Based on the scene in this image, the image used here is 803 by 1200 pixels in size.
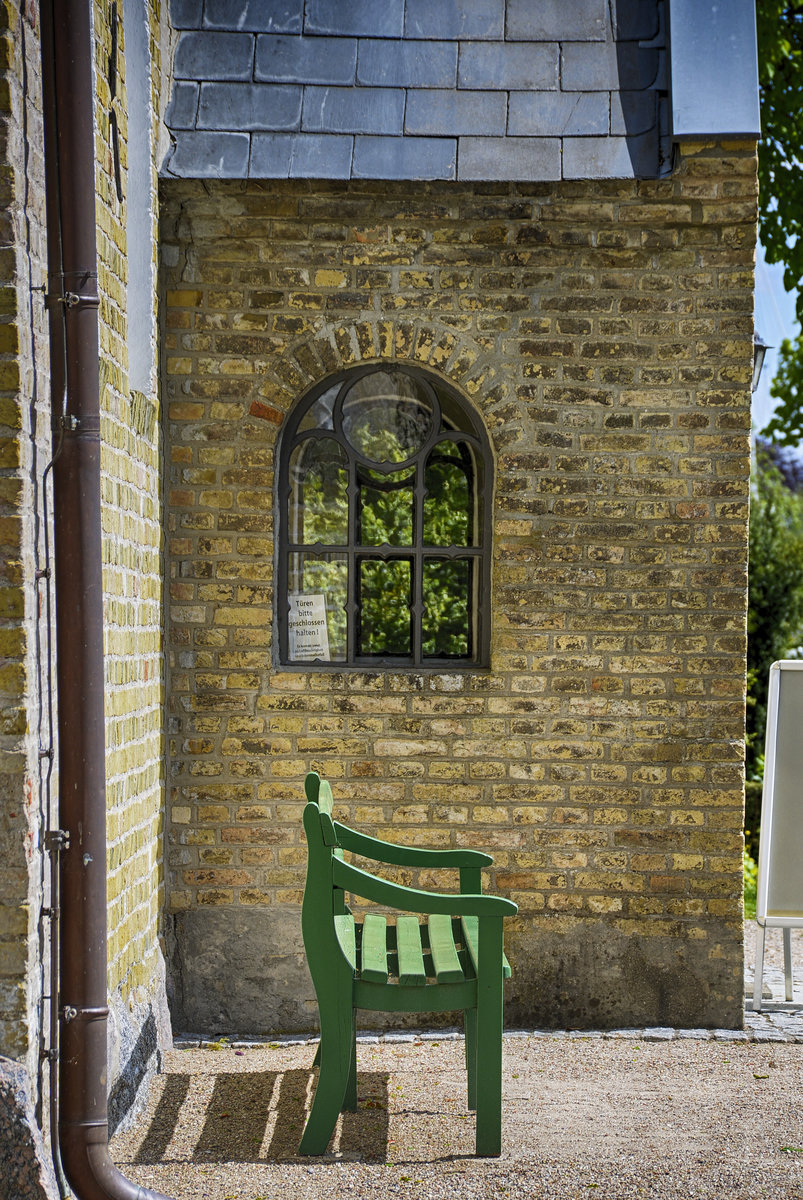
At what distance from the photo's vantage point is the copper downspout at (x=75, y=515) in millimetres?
3029

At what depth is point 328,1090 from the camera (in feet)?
11.2

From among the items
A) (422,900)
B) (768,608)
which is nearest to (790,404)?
(768,608)

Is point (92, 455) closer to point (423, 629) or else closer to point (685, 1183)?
point (423, 629)

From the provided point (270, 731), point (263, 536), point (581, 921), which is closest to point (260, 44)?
point (263, 536)

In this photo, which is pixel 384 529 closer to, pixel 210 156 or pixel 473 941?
pixel 210 156

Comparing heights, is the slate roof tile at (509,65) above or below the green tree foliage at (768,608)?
above

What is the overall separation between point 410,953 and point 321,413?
2.35m

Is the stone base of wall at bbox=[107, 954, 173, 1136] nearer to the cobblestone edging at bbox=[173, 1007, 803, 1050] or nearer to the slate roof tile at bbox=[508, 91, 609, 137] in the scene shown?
the cobblestone edging at bbox=[173, 1007, 803, 1050]

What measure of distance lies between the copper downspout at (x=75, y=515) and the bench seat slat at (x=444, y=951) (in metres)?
1.02

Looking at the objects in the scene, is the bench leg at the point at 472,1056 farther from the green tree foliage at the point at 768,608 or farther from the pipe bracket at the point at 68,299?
the green tree foliage at the point at 768,608

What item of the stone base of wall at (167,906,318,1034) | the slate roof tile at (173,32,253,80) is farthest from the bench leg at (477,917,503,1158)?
the slate roof tile at (173,32,253,80)

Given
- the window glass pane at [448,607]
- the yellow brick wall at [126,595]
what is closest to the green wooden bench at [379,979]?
the yellow brick wall at [126,595]

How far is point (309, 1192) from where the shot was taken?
10.4ft

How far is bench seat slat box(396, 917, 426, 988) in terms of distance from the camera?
3340mm
